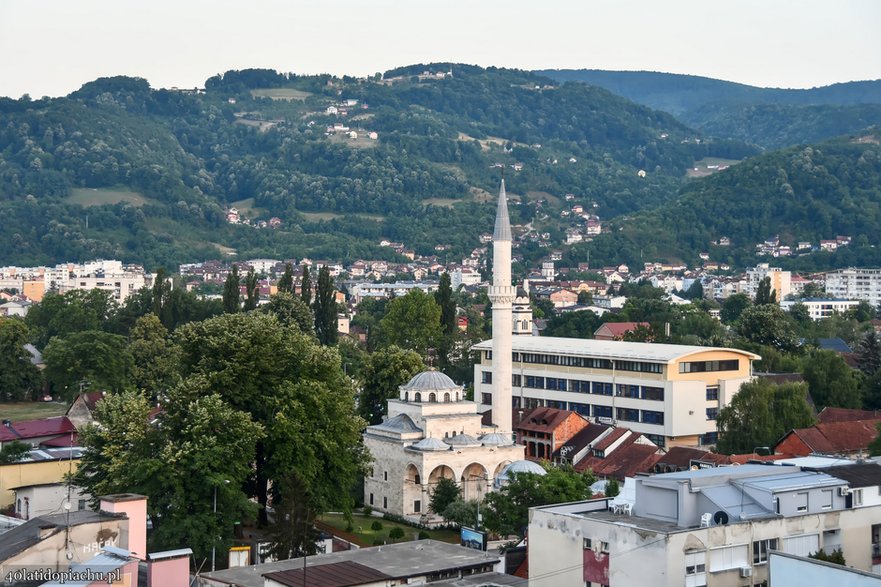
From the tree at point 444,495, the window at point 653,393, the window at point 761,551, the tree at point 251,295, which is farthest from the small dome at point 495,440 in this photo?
the tree at point 251,295

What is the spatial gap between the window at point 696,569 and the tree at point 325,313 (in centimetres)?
6232

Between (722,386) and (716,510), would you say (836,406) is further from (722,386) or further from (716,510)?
(716,510)

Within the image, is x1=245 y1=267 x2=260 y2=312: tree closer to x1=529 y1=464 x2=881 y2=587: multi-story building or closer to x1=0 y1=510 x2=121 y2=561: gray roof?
x1=0 y1=510 x2=121 y2=561: gray roof

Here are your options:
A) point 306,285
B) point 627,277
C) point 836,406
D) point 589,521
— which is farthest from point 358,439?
point 627,277

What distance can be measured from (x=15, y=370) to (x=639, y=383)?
38.8 m

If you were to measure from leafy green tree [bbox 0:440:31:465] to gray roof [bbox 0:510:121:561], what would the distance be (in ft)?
72.9

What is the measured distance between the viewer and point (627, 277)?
634ft

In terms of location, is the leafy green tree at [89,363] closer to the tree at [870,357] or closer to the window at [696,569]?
the tree at [870,357]

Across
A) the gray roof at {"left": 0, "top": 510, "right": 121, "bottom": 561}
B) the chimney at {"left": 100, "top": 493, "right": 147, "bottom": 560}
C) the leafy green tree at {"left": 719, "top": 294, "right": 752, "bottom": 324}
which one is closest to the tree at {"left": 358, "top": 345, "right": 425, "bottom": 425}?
the chimney at {"left": 100, "top": 493, "right": 147, "bottom": 560}

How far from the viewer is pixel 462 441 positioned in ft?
173

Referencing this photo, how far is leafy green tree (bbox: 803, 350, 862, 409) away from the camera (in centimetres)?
6925

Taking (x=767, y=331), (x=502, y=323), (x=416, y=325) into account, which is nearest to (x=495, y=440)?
(x=502, y=323)

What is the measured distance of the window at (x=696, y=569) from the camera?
27.1 metres

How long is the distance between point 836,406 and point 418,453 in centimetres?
2708
